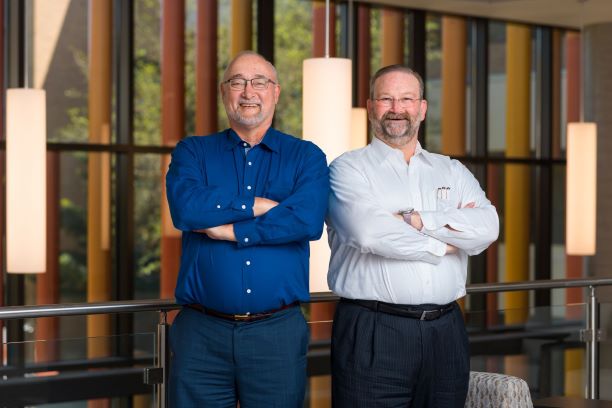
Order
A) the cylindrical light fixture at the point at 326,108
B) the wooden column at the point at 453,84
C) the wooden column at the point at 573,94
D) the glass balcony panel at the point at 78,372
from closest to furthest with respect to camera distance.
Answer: the glass balcony panel at the point at 78,372, the cylindrical light fixture at the point at 326,108, the wooden column at the point at 453,84, the wooden column at the point at 573,94

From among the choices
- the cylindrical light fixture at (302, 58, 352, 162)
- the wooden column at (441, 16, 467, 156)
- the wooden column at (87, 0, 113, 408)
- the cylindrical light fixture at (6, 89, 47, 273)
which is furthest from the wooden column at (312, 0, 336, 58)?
the cylindrical light fixture at (302, 58, 352, 162)

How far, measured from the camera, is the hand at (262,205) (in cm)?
321

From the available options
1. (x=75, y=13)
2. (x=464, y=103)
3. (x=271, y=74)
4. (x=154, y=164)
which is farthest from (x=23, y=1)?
(x=271, y=74)

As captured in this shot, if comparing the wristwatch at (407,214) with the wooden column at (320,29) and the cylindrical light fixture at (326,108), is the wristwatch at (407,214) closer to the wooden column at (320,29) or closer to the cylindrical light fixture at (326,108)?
the cylindrical light fixture at (326,108)

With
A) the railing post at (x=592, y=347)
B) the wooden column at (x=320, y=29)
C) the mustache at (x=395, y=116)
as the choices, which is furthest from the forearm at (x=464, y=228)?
the wooden column at (x=320, y=29)

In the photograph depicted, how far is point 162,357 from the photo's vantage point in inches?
156

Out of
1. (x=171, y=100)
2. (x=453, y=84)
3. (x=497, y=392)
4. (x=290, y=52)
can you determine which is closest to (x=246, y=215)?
(x=497, y=392)

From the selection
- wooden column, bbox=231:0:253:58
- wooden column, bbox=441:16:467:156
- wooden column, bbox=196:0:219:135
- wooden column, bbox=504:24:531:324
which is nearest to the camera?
wooden column, bbox=196:0:219:135

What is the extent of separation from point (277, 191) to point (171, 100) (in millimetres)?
5367

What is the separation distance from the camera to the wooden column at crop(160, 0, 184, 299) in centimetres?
852

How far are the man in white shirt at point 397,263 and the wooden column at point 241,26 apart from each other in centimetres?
545

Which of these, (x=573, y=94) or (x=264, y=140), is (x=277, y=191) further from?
(x=573, y=94)

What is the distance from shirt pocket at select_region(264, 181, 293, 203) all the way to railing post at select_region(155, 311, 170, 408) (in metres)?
0.84

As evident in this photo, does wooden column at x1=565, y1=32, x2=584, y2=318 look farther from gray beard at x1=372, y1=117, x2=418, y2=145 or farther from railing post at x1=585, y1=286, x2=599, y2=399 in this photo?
gray beard at x1=372, y1=117, x2=418, y2=145
